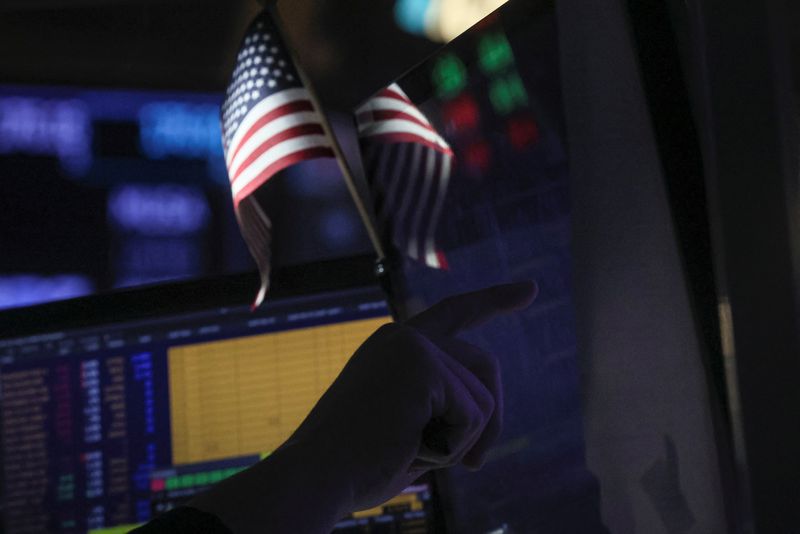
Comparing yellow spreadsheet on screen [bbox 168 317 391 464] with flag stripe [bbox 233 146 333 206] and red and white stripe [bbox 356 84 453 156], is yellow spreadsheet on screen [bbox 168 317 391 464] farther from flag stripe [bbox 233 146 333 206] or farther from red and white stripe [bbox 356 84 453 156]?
flag stripe [bbox 233 146 333 206]

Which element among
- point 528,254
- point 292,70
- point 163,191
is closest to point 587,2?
point 528,254

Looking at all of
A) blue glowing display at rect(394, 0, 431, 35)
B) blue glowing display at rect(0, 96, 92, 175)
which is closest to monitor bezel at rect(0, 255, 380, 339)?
blue glowing display at rect(0, 96, 92, 175)

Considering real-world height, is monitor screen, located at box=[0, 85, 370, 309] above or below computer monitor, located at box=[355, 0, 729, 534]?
above

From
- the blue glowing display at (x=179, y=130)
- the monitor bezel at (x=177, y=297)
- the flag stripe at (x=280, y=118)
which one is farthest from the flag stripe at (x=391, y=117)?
the blue glowing display at (x=179, y=130)

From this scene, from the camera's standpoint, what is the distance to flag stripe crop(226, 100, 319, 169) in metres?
1.39

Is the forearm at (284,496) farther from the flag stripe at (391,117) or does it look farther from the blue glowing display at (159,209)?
the blue glowing display at (159,209)

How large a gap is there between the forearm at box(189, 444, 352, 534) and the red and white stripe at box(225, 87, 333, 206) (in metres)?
0.94

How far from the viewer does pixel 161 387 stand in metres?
1.00

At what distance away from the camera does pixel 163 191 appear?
73.0 inches

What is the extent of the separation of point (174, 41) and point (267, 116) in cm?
63

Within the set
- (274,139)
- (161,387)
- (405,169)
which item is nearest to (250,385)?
(161,387)

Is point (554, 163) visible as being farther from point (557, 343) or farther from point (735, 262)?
point (735, 262)

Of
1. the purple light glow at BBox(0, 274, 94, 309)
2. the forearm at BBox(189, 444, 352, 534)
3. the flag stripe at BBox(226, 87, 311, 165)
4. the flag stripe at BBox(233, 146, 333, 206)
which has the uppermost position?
the flag stripe at BBox(226, 87, 311, 165)

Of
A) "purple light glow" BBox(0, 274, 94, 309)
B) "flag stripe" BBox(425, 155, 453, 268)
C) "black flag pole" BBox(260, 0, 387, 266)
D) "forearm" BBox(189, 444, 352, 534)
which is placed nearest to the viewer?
"forearm" BBox(189, 444, 352, 534)
